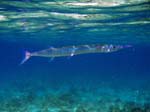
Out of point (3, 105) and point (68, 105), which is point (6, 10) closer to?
point (3, 105)

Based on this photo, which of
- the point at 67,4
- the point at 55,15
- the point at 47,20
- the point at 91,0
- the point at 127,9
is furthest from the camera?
the point at 47,20

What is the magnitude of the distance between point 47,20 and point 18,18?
3070mm

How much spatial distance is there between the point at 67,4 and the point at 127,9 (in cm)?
512

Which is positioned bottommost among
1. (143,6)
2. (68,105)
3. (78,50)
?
(68,105)

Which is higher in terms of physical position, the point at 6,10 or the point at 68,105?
the point at 6,10

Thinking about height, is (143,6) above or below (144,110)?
above

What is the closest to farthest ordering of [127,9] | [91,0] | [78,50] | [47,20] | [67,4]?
[78,50] → [91,0] → [67,4] → [127,9] → [47,20]

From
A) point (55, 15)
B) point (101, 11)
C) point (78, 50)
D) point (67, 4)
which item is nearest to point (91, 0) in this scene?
point (67, 4)

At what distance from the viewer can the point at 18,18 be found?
26734mm

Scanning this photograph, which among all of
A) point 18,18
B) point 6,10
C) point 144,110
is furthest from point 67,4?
point 144,110

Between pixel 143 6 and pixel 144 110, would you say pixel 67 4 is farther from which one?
pixel 144 110

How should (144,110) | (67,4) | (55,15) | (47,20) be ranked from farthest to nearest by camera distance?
(47,20) < (55,15) < (67,4) < (144,110)

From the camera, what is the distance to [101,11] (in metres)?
23.6

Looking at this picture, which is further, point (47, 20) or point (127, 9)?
point (47, 20)
